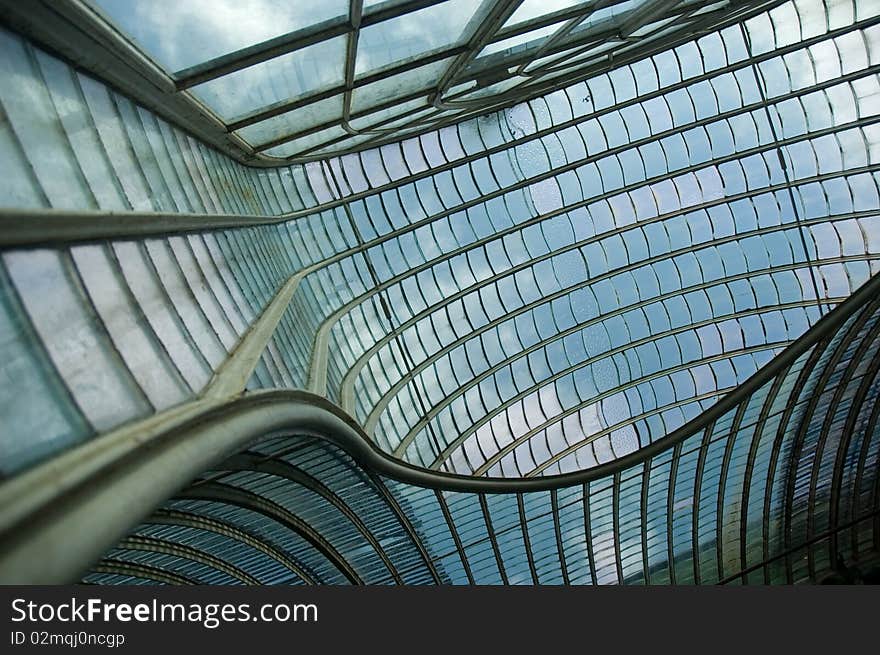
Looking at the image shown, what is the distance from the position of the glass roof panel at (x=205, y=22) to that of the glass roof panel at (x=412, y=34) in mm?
1489

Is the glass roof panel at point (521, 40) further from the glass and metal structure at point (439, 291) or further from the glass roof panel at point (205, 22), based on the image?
the glass roof panel at point (205, 22)

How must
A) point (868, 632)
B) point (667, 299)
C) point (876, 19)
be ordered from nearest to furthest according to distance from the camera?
point (868, 632) → point (876, 19) → point (667, 299)

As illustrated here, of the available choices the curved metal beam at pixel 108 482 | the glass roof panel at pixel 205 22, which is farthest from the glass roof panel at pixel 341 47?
the curved metal beam at pixel 108 482

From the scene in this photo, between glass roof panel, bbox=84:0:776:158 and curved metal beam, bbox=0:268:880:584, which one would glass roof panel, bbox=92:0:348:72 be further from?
curved metal beam, bbox=0:268:880:584

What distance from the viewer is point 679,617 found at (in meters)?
8.18

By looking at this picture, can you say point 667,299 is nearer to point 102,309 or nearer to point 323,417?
point 323,417

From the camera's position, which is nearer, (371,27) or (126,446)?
Result: (126,446)

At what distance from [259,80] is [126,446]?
8.99 metres

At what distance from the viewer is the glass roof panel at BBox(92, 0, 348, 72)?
10297 mm

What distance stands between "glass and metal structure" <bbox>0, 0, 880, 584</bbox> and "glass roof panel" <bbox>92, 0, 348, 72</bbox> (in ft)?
0.17

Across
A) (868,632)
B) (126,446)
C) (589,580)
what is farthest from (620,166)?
(126,446)

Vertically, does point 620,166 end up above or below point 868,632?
Answer: above

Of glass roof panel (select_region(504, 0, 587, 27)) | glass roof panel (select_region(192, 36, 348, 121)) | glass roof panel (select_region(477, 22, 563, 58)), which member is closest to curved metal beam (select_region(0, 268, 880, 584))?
glass roof panel (select_region(192, 36, 348, 121))

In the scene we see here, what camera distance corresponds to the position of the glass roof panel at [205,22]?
1030cm
